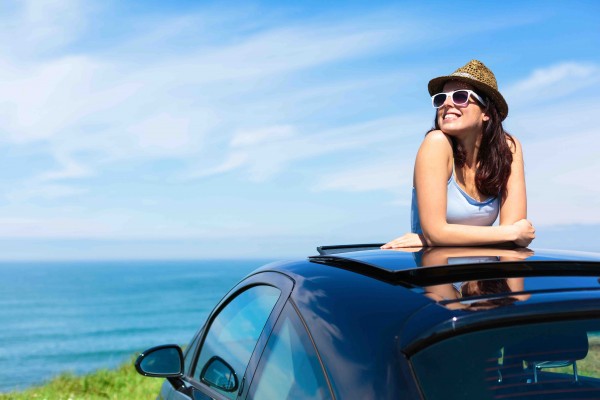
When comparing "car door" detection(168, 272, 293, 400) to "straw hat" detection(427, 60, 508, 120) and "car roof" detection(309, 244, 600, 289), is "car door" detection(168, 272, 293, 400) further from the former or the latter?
"straw hat" detection(427, 60, 508, 120)

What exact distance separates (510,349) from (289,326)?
0.73 metres

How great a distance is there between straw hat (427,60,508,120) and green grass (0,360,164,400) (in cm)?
558

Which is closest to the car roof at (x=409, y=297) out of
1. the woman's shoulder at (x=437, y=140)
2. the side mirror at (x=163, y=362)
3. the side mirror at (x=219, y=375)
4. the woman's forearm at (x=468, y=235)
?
the side mirror at (x=219, y=375)

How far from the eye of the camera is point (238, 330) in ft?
9.84

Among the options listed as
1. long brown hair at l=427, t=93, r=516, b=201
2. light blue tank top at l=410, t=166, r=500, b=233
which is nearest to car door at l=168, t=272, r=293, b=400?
light blue tank top at l=410, t=166, r=500, b=233

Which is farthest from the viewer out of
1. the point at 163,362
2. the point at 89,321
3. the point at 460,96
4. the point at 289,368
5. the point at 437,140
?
the point at 89,321

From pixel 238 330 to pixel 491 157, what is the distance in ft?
5.91

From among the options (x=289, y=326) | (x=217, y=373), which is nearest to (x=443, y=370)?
(x=289, y=326)

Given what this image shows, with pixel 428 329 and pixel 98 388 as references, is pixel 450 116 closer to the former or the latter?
pixel 428 329

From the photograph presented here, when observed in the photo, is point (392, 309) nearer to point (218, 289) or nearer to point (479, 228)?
point (479, 228)

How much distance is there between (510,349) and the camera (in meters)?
1.86

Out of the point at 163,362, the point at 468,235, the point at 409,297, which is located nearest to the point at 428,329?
the point at 409,297

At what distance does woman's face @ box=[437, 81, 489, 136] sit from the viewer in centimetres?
400

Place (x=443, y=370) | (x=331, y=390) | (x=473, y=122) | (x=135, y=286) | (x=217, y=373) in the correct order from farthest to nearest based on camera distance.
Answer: (x=135, y=286), (x=473, y=122), (x=217, y=373), (x=331, y=390), (x=443, y=370)
